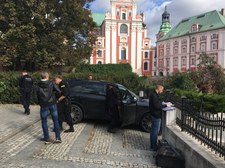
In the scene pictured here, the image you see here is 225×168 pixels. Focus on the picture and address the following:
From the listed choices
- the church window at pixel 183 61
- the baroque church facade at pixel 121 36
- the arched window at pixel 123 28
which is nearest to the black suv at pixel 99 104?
the baroque church facade at pixel 121 36

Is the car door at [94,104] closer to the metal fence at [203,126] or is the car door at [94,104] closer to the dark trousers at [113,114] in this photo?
the dark trousers at [113,114]

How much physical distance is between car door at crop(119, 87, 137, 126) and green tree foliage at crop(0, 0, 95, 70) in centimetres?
1637

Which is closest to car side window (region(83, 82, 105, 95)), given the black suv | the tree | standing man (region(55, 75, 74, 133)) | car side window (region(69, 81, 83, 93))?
the black suv

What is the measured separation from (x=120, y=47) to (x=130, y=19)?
8.03 metres

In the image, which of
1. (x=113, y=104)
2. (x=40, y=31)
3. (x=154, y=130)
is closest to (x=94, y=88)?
(x=113, y=104)

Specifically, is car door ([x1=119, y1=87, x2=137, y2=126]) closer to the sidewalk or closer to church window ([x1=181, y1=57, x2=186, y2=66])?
the sidewalk

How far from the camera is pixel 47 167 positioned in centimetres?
614

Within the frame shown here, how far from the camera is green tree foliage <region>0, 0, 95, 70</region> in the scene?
26.0 metres

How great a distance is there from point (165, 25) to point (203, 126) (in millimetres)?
98795

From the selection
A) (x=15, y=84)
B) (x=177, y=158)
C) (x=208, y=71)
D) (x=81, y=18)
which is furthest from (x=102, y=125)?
(x=81, y=18)

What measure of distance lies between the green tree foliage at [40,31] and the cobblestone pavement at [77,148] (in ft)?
52.7

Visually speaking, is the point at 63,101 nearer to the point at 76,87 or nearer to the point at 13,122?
the point at 76,87

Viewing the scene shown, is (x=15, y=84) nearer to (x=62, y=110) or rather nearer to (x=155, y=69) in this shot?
(x=62, y=110)

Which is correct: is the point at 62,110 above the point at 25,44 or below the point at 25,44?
below
